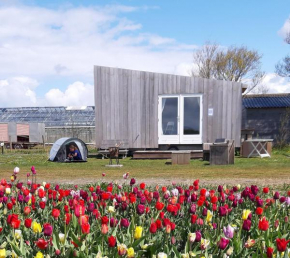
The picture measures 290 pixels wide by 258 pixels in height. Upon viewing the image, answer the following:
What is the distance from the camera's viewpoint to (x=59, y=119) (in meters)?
36.7

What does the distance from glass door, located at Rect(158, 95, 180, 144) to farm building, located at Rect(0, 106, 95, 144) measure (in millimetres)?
15988

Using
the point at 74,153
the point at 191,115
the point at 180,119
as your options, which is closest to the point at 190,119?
the point at 191,115

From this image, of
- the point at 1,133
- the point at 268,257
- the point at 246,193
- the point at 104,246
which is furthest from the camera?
the point at 1,133

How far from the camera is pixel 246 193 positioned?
3760mm

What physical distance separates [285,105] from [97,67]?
13.0 meters

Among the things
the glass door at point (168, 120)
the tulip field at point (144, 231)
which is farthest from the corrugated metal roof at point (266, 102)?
the tulip field at point (144, 231)

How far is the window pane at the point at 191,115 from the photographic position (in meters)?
16.2

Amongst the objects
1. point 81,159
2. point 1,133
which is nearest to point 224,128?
point 81,159

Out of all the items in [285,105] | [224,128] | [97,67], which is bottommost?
[224,128]

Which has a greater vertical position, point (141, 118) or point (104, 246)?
point (141, 118)

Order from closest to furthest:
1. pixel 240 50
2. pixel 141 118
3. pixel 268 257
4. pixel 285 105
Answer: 1. pixel 268 257
2. pixel 141 118
3. pixel 285 105
4. pixel 240 50

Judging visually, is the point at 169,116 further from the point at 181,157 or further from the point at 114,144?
the point at 181,157

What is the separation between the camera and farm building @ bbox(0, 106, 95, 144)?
32031 mm

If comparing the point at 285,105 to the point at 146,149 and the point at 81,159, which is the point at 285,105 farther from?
the point at 81,159
